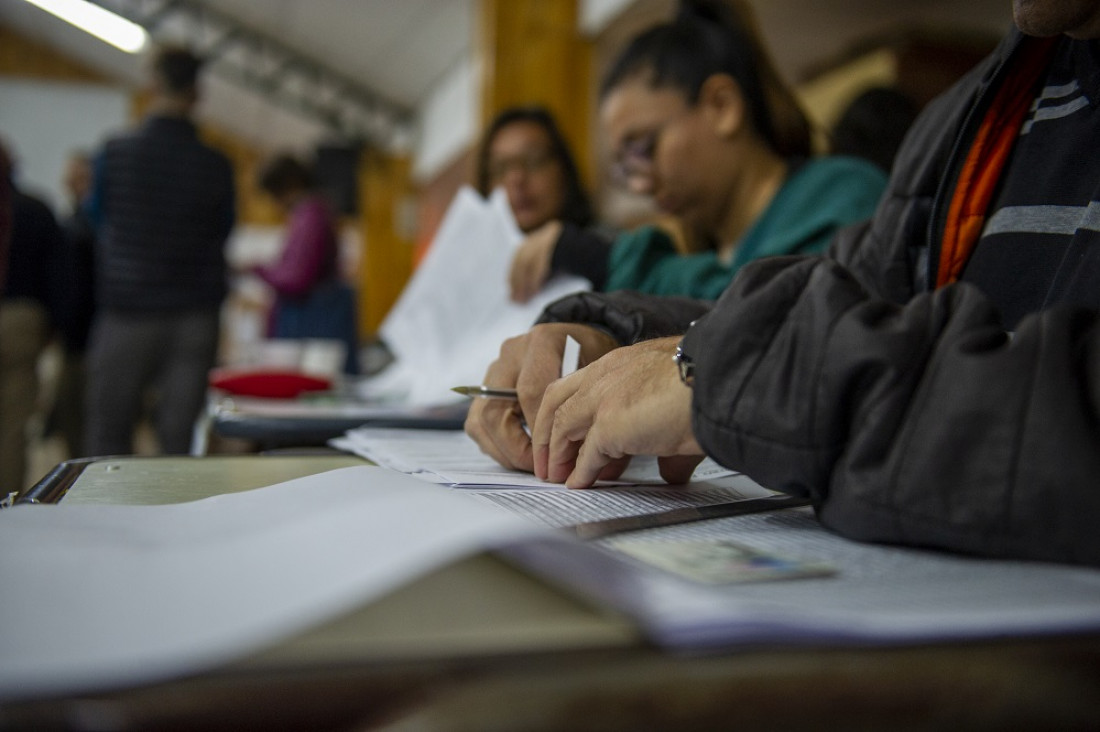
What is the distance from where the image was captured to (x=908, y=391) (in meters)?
0.32

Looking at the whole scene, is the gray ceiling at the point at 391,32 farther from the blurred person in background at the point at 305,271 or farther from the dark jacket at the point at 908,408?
the dark jacket at the point at 908,408

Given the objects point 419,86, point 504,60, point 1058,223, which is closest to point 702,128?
point 1058,223

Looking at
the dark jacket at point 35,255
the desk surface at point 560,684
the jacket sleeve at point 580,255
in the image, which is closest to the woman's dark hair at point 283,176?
the dark jacket at point 35,255

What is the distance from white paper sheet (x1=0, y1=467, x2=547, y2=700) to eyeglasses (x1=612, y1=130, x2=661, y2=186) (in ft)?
2.99

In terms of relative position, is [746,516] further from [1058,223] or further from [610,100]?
[610,100]

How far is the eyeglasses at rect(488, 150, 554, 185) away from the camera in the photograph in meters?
1.64

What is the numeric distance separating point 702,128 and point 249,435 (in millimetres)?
732

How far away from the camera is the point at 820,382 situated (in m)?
0.33

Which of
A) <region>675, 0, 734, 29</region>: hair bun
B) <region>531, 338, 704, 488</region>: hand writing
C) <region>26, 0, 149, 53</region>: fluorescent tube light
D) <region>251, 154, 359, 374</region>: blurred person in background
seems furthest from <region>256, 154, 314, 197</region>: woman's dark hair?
<region>531, 338, 704, 488</region>: hand writing

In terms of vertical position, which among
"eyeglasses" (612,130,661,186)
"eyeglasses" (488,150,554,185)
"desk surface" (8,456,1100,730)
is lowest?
"desk surface" (8,456,1100,730)

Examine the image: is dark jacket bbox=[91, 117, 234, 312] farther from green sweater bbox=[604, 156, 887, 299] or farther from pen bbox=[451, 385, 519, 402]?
pen bbox=[451, 385, 519, 402]

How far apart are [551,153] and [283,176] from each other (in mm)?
1893

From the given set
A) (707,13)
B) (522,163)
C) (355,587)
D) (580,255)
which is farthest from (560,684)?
(522,163)

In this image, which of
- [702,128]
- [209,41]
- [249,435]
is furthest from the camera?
[209,41]
